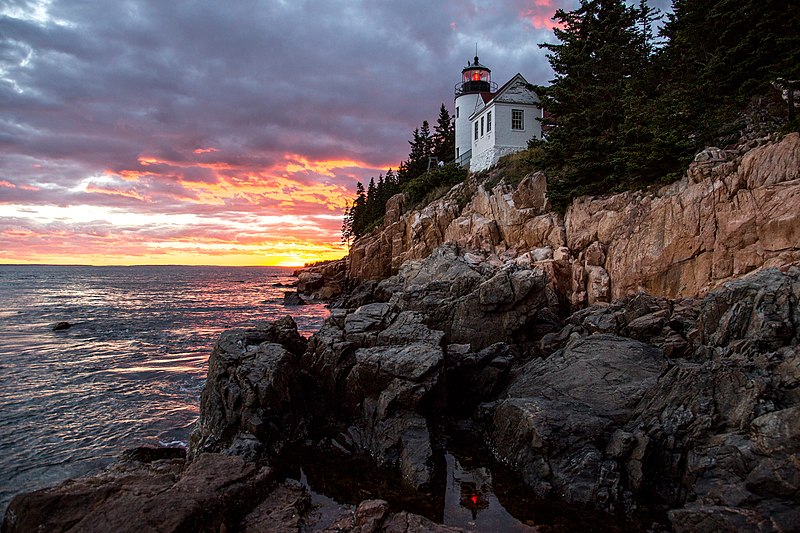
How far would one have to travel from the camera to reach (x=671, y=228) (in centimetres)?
1955

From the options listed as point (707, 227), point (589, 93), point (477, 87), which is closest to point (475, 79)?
point (477, 87)

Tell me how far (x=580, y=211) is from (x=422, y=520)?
72.1ft

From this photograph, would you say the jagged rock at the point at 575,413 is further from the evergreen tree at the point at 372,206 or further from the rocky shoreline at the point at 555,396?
the evergreen tree at the point at 372,206

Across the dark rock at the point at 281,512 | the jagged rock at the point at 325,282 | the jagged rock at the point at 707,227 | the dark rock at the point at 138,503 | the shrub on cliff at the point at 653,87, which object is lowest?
the dark rock at the point at 281,512

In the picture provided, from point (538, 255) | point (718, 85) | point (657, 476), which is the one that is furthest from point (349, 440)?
point (718, 85)

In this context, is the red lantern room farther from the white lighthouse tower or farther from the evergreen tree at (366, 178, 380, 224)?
the evergreen tree at (366, 178, 380, 224)

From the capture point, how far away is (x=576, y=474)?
8625 mm

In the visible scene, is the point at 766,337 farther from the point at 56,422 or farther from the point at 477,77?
the point at 477,77

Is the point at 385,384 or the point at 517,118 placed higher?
the point at 517,118

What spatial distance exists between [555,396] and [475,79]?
1770 inches

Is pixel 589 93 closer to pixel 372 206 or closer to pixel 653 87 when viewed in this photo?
pixel 653 87

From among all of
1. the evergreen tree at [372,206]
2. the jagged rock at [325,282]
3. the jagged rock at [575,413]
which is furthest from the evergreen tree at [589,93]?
the evergreen tree at [372,206]

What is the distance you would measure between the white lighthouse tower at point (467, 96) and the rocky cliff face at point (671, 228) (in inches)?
685

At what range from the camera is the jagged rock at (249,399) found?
35.2ft
